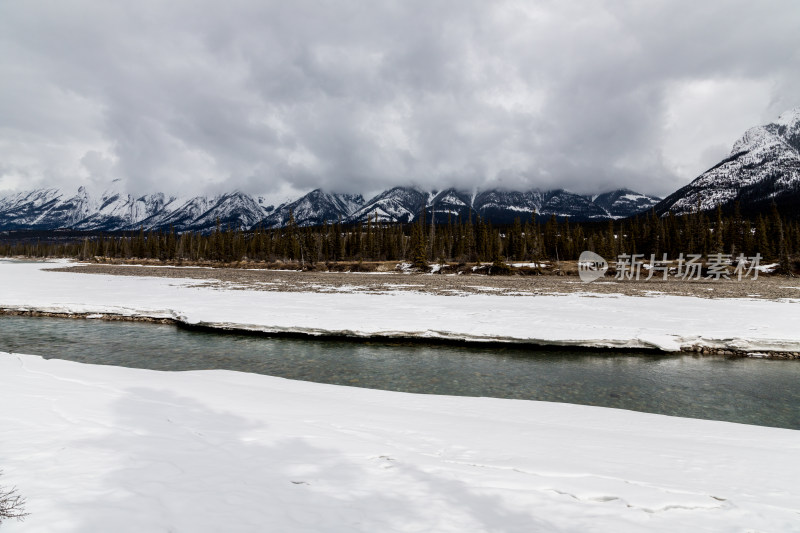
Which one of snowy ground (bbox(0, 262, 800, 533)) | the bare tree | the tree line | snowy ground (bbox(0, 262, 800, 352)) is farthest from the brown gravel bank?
the tree line

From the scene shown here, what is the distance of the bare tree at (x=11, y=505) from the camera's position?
3.55 m

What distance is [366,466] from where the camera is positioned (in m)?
5.50

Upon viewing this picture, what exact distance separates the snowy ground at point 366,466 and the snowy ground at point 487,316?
30.7 feet

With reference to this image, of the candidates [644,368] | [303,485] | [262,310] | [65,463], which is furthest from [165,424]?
[262,310]

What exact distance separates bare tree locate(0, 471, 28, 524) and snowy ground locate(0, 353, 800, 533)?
0.08m

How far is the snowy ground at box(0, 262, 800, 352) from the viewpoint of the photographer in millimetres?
17031

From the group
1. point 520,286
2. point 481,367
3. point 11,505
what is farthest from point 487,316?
point 520,286

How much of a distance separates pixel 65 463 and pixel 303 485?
3030 mm

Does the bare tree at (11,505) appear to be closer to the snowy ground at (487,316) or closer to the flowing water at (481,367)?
the flowing water at (481,367)

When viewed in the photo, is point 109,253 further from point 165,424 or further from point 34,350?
point 165,424

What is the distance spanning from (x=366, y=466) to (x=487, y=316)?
17.4 metres

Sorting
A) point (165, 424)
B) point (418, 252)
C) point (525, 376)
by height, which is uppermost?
point (418, 252)

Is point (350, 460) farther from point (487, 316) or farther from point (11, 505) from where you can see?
point (487, 316)

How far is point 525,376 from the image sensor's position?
13.1 meters
